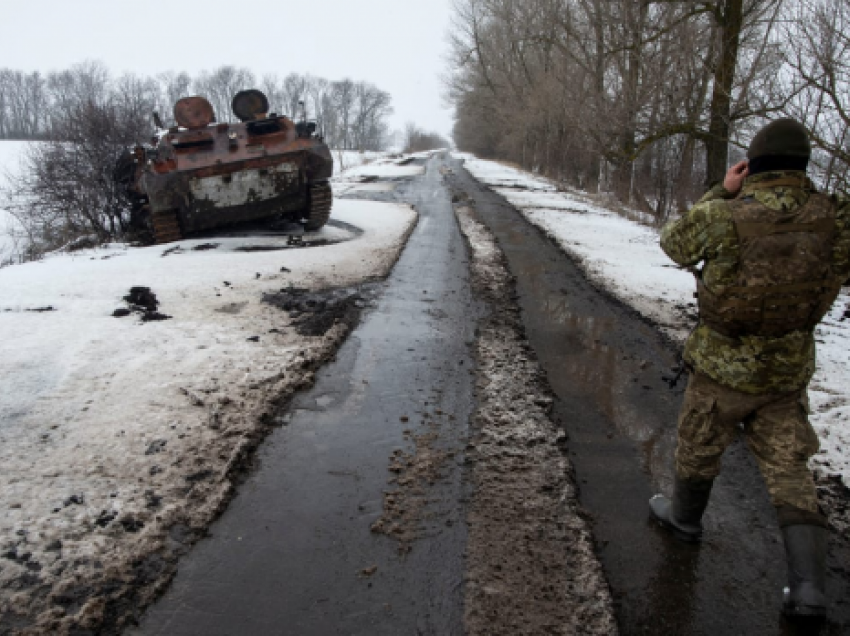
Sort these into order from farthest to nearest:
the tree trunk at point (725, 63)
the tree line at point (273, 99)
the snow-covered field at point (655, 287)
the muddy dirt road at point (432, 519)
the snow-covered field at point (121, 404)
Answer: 1. the tree line at point (273, 99)
2. the tree trunk at point (725, 63)
3. the snow-covered field at point (655, 287)
4. the snow-covered field at point (121, 404)
5. the muddy dirt road at point (432, 519)

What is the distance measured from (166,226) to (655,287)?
7.43m

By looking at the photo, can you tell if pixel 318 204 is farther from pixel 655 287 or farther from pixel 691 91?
pixel 691 91

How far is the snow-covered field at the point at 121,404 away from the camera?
261 centimetres

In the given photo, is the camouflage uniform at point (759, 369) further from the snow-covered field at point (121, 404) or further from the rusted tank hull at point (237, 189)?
the rusted tank hull at point (237, 189)

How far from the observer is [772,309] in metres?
2.30

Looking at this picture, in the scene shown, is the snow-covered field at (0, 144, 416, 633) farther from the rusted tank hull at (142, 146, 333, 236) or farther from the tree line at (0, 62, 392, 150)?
the tree line at (0, 62, 392, 150)

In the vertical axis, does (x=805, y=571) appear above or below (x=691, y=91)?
below

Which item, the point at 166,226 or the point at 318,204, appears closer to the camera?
the point at 166,226

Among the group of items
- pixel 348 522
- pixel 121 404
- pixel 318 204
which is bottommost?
pixel 348 522

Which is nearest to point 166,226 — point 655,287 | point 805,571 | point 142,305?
point 142,305

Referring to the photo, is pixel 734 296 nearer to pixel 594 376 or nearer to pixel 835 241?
pixel 835 241

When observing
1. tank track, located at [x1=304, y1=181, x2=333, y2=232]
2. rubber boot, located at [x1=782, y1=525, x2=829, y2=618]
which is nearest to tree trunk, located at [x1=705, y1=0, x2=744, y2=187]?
tank track, located at [x1=304, y1=181, x2=333, y2=232]

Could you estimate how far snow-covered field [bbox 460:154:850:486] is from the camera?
3.78m

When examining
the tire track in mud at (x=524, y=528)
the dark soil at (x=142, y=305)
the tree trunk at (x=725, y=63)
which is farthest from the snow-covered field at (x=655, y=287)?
the dark soil at (x=142, y=305)
